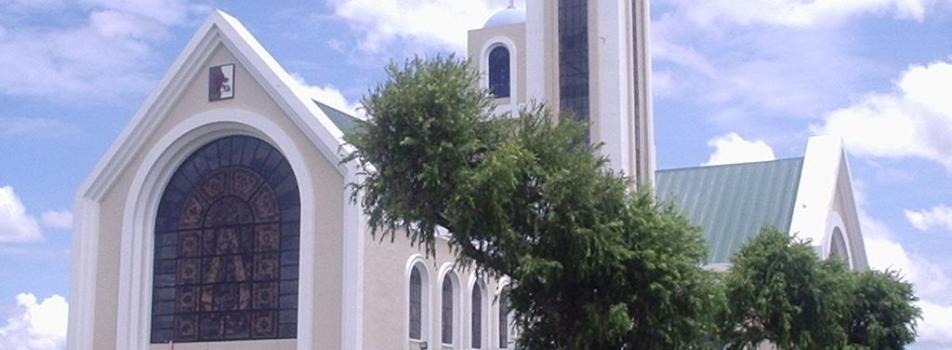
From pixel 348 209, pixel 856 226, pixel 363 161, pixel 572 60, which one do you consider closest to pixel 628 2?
pixel 572 60

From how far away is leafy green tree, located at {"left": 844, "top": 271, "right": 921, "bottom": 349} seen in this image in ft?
128

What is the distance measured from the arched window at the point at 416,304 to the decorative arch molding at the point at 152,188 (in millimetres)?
4212

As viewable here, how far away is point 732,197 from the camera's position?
5069cm

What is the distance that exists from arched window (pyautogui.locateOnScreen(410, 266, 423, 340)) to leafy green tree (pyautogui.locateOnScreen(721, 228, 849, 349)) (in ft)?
28.9

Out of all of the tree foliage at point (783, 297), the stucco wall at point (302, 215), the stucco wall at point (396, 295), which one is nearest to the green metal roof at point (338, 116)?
the stucco wall at point (302, 215)

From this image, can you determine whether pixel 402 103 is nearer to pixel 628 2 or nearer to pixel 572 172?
pixel 572 172

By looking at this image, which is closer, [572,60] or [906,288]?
[906,288]

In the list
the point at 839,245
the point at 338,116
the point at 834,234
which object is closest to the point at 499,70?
the point at 834,234

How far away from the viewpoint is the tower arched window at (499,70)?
188 ft

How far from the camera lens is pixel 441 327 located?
130 feet

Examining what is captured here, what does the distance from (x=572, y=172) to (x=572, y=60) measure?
25.5 m

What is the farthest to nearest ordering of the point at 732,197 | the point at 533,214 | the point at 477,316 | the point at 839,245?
the point at 839,245, the point at 732,197, the point at 477,316, the point at 533,214

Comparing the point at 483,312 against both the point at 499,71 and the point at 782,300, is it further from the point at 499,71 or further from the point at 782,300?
the point at 499,71

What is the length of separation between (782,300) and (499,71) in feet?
83.2
